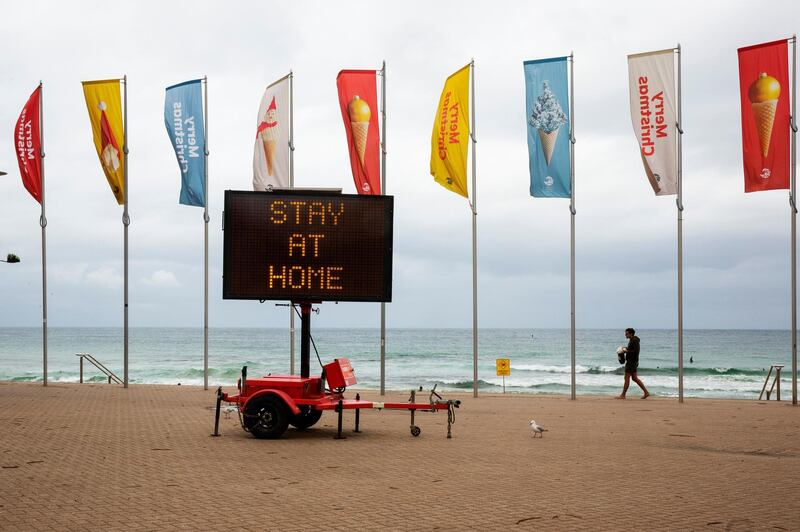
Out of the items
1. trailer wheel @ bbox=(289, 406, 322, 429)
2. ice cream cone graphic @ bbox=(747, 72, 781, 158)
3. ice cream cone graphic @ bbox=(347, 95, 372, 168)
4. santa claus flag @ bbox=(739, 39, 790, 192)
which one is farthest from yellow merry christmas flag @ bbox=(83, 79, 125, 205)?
ice cream cone graphic @ bbox=(747, 72, 781, 158)

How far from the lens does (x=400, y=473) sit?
10.1 m

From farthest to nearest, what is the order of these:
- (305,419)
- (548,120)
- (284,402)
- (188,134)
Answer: (188,134)
(548,120)
(305,419)
(284,402)

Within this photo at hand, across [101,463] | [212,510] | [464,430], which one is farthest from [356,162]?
[212,510]

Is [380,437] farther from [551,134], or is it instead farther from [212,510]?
[551,134]

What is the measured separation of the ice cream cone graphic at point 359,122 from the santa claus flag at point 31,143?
29.2 ft

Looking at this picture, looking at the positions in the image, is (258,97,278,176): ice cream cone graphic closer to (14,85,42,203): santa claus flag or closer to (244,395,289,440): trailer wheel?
(14,85,42,203): santa claus flag

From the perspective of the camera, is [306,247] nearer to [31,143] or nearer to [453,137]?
[453,137]

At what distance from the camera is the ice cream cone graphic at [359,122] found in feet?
69.5

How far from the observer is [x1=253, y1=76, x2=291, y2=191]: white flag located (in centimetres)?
2205

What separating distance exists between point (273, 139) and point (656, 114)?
9.48 m

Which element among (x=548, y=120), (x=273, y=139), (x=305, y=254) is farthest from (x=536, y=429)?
(x=273, y=139)

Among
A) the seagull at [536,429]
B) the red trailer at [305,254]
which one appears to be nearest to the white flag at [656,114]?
the seagull at [536,429]

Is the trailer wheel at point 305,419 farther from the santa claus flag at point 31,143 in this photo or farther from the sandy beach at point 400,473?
the santa claus flag at point 31,143

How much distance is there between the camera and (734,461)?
1123 centimetres
